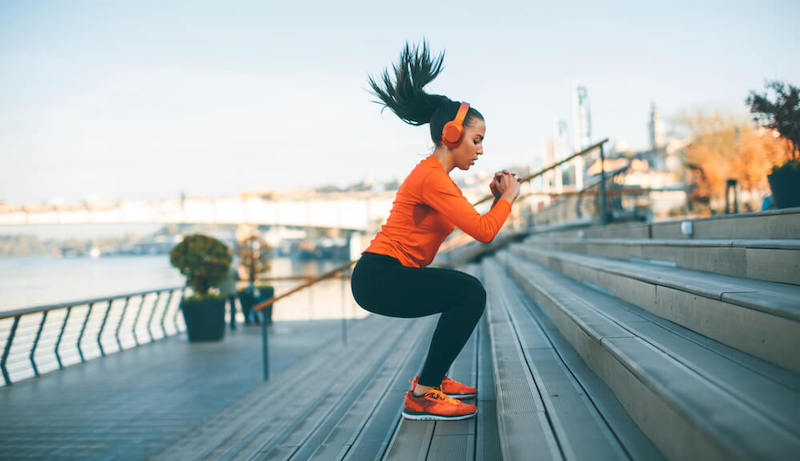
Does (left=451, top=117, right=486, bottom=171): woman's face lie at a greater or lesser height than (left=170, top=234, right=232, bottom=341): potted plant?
greater

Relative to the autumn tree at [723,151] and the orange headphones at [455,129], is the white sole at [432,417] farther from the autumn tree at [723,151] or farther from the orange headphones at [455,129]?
the autumn tree at [723,151]

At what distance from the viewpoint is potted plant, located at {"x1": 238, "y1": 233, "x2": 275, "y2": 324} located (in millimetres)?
9406

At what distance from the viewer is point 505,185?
2.05 m

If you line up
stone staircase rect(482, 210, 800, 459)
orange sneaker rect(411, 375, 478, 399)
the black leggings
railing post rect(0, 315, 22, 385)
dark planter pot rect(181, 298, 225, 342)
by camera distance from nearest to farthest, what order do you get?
stone staircase rect(482, 210, 800, 459) → the black leggings → orange sneaker rect(411, 375, 478, 399) → railing post rect(0, 315, 22, 385) → dark planter pot rect(181, 298, 225, 342)

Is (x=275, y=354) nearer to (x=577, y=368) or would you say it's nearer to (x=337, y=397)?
(x=337, y=397)

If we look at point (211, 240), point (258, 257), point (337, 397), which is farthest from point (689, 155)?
point (337, 397)

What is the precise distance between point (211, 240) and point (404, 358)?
5153 millimetres

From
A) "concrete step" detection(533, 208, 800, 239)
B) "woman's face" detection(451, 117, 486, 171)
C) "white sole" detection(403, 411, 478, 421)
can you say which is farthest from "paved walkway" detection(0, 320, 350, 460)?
"concrete step" detection(533, 208, 800, 239)

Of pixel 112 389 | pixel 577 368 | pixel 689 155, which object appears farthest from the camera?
Answer: pixel 689 155

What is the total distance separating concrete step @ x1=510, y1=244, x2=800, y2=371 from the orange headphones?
1084mm

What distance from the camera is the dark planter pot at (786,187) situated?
362 cm

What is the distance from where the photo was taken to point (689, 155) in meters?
28.7

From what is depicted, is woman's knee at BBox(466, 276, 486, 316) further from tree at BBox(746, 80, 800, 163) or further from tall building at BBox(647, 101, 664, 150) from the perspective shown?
tall building at BBox(647, 101, 664, 150)

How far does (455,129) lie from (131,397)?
4292mm
